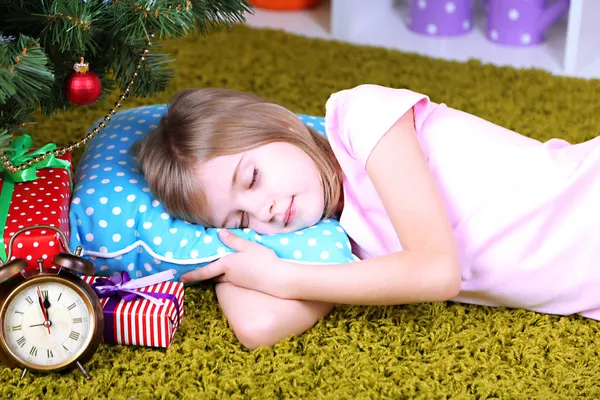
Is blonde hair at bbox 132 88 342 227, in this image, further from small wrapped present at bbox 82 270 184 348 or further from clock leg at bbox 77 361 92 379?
clock leg at bbox 77 361 92 379

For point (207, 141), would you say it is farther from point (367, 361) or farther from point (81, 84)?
point (367, 361)

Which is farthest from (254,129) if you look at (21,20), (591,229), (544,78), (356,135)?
(544,78)

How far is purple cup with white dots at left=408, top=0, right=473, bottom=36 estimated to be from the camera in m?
2.59

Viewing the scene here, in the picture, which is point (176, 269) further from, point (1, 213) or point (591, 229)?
point (591, 229)

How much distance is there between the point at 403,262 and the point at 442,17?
4.78ft

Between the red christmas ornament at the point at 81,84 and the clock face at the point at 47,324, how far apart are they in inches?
11.8

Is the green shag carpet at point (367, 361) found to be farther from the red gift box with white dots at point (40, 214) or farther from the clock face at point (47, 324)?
the red gift box with white dots at point (40, 214)

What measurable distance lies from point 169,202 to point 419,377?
0.49 meters

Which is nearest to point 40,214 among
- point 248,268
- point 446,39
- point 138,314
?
point 138,314

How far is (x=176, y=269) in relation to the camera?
57.5 inches

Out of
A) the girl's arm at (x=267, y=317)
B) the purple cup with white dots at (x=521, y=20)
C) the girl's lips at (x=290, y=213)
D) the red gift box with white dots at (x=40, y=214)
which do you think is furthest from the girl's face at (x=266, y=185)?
the purple cup with white dots at (x=521, y=20)

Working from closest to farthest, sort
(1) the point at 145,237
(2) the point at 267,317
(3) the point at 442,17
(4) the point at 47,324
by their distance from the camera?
(4) the point at 47,324 < (2) the point at 267,317 < (1) the point at 145,237 < (3) the point at 442,17

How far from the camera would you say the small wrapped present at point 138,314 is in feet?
4.32

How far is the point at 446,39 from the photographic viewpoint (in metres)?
2.60
